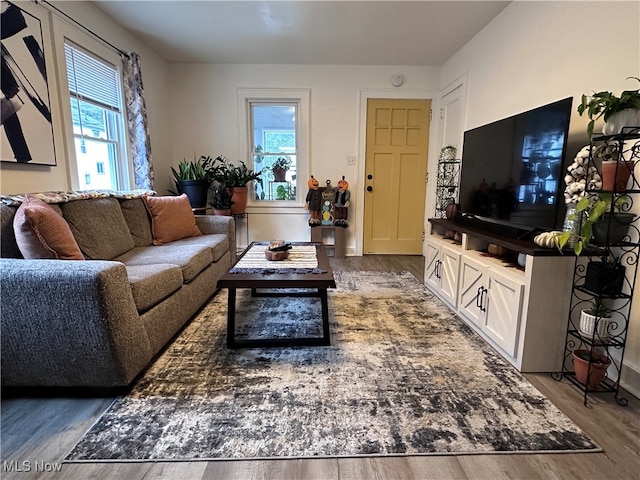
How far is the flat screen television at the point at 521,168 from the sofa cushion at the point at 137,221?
8.98 feet

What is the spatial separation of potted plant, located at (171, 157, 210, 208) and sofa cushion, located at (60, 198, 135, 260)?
52.0 inches

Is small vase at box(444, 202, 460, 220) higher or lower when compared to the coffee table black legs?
higher

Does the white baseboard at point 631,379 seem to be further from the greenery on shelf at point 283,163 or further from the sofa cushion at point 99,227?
the greenery on shelf at point 283,163

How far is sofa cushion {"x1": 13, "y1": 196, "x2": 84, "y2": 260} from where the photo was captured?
62.0 inches

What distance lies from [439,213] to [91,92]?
3.79 m

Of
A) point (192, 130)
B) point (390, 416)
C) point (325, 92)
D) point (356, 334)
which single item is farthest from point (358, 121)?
point (390, 416)

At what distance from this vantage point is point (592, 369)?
1.58m

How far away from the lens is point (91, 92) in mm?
2863

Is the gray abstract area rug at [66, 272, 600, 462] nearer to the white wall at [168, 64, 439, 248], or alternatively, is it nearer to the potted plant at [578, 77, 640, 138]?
the potted plant at [578, 77, 640, 138]

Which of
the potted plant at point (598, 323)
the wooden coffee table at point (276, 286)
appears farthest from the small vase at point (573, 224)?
the wooden coffee table at point (276, 286)

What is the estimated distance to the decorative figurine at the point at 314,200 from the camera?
4.34 meters

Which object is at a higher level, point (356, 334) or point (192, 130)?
point (192, 130)

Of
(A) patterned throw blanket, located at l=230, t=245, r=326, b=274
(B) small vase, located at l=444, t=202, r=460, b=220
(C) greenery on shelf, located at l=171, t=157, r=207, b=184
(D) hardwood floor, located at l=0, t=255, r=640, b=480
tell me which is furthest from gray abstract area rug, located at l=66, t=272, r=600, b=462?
(C) greenery on shelf, located at l=171, t=157, r=207, b=184

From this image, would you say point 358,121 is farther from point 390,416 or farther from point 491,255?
point 390,416
